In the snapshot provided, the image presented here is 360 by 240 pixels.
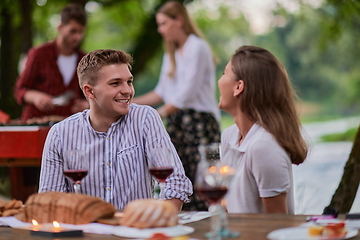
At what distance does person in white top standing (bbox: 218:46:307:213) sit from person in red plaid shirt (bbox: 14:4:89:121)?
84.9 inches

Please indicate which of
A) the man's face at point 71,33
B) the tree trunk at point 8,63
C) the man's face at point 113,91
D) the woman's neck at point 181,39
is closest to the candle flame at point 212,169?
the man's face at point 113,91

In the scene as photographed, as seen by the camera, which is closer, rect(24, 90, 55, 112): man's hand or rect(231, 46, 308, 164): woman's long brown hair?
rect(231, 46, 308, 164): woman's long brown hair

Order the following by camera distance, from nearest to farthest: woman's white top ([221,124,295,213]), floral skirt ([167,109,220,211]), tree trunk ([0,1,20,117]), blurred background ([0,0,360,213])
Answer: woman's white top ([221,124,295,213]) → floral skirt ([167,109,220,211]) → blurred background ([0,0,360,213]) → tree trunk ([0,1,20,117])

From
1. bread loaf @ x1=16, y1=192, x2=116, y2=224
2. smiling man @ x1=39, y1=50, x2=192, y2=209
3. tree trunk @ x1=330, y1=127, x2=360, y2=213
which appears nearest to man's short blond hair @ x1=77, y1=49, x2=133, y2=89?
smiling man @ x1=39, y1=50, x2=192, y2=209

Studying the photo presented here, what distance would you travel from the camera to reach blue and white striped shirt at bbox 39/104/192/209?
2318 millimetres

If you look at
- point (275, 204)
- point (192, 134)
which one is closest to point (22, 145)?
point (192, 134)

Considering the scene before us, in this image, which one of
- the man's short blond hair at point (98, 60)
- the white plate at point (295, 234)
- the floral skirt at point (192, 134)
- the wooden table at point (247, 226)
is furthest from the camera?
the floral skirt at point (192, 134)

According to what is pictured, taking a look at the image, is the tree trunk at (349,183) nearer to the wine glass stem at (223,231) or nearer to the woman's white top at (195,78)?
the woman's white top at (195,78)

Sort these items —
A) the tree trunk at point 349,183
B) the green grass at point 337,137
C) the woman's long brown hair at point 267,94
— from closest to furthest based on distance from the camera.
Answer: the woman's long brown hair at point 267,94 → the tree trunk at point 349,183 → the green grass at point 337,137

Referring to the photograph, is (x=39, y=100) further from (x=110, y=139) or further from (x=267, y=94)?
(x=267, y=94)

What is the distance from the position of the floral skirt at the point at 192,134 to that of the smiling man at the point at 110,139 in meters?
1.81

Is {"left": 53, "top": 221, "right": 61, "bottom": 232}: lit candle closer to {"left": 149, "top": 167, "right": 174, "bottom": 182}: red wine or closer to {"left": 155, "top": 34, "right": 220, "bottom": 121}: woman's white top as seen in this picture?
{"left": 149, "top": 167, "right": 174, "bottom": 182}: red wine

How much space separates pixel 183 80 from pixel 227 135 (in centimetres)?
176

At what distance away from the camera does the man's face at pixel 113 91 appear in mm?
2340
